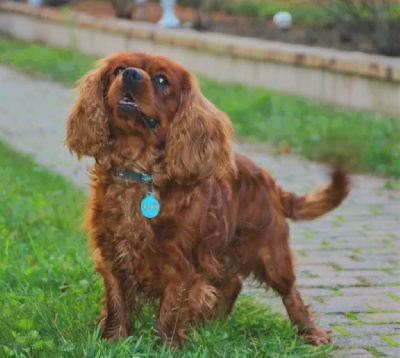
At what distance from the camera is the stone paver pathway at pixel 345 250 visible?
16.0 ft

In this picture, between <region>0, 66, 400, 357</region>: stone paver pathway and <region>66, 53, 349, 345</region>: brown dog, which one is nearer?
<region>66, 53, 349, 345</region>: brown dog

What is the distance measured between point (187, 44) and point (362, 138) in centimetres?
582

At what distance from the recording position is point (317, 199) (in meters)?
5.09

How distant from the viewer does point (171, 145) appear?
427 cm

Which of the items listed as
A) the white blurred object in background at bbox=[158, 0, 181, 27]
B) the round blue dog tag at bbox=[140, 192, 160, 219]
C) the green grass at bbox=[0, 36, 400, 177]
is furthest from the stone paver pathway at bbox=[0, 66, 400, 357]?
the white blurred object in background at bbox=[158, 0, 181, 27]

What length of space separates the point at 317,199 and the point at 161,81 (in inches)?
48.6

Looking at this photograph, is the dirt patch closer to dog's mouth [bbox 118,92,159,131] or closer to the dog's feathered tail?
the dog's feathered tail

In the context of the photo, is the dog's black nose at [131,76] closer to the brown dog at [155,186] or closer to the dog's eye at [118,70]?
the brown dog at [155,186]

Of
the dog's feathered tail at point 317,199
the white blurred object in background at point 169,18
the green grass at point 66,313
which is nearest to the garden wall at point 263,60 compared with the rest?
the white blurred object in background at point 169,18

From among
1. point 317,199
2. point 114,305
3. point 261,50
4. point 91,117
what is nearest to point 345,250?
point 317,199

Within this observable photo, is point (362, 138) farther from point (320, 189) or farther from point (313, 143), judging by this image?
point (320, 189)

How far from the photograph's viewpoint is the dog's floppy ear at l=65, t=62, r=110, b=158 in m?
4.32

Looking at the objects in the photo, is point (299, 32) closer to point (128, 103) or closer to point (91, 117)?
point (91, 117)

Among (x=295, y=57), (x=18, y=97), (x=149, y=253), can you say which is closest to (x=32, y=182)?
(x=149, y=253)
